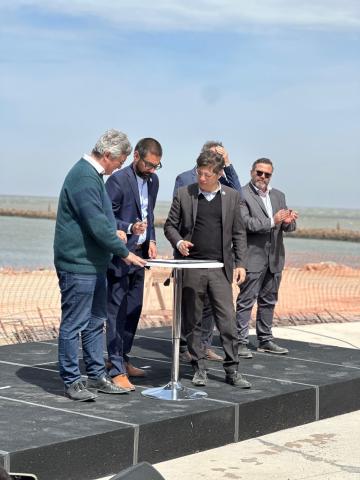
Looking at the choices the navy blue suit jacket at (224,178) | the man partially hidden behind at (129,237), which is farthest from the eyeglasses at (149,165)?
the navy blue suit jacket at (224,178)

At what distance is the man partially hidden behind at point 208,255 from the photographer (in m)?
7.05

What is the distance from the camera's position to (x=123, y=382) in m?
6.87

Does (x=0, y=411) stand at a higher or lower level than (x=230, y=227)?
lower

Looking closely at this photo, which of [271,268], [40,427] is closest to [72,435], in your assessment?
[40,427]

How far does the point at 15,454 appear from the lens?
504 centimetres

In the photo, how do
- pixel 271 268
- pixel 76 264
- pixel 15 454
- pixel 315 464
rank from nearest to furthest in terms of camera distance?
pixel 15 454 → pixel 315 464 → pixel 76 264 → pixel 271 268

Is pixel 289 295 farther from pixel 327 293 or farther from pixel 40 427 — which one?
pixel 40 427

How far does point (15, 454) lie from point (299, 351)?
4208 mm

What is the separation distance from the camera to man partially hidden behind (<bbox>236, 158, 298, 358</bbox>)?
8398 mm

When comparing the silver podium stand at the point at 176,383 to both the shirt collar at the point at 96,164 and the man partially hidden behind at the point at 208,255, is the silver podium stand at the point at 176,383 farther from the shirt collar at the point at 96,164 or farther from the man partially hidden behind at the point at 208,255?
the shirt collar at the point at 96,164

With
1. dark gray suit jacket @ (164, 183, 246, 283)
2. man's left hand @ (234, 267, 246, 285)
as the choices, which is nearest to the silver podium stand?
dark gray suit jacket @ (164, 183, 246, 283)

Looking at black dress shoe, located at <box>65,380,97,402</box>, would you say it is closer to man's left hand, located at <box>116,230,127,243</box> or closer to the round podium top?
the round podium top

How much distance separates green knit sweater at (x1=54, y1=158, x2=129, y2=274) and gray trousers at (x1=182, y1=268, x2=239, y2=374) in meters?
0.85

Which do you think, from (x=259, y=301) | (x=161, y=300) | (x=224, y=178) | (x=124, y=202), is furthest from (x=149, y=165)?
(x=161, y=300)
